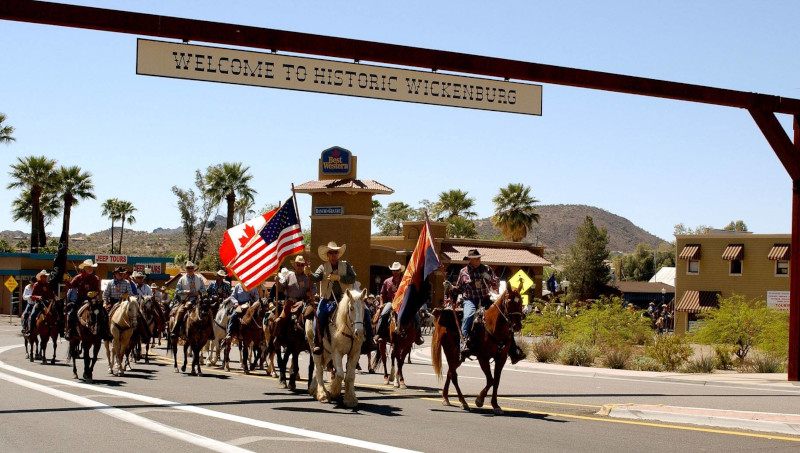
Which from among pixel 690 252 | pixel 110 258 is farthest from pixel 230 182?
pixel 690 252

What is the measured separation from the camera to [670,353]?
25375mm

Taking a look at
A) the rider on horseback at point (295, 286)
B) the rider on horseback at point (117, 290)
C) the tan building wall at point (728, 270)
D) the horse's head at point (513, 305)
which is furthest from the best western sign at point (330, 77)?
the tan building wall at point (728, 270)

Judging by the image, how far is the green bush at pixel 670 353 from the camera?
25.1 m

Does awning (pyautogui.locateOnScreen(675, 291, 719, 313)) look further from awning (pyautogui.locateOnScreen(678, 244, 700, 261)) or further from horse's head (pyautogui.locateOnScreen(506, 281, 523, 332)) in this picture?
horse's head (pyautogui.locateOnScreen(506, 281, 523, 332))

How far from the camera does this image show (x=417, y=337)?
19422mm

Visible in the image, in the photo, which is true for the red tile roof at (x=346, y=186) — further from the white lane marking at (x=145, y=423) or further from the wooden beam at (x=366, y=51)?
the white lane marking at (x=145, y=423)

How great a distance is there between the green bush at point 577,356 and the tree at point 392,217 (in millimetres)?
94087

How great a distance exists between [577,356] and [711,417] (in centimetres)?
1443

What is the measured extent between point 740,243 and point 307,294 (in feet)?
154

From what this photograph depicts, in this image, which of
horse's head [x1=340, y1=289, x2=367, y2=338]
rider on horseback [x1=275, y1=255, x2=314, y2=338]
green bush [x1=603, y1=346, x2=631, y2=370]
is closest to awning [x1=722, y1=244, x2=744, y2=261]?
green bush [x1=603, y1=346, x2=631, y2=370]

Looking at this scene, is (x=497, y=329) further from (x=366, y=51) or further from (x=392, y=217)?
(x=392, y=217)

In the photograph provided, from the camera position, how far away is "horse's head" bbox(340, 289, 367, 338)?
1438 centimetres

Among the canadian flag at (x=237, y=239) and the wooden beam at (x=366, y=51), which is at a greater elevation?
the wooden beam at (x=366, y=51)

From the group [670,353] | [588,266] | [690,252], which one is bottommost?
[670,353]
